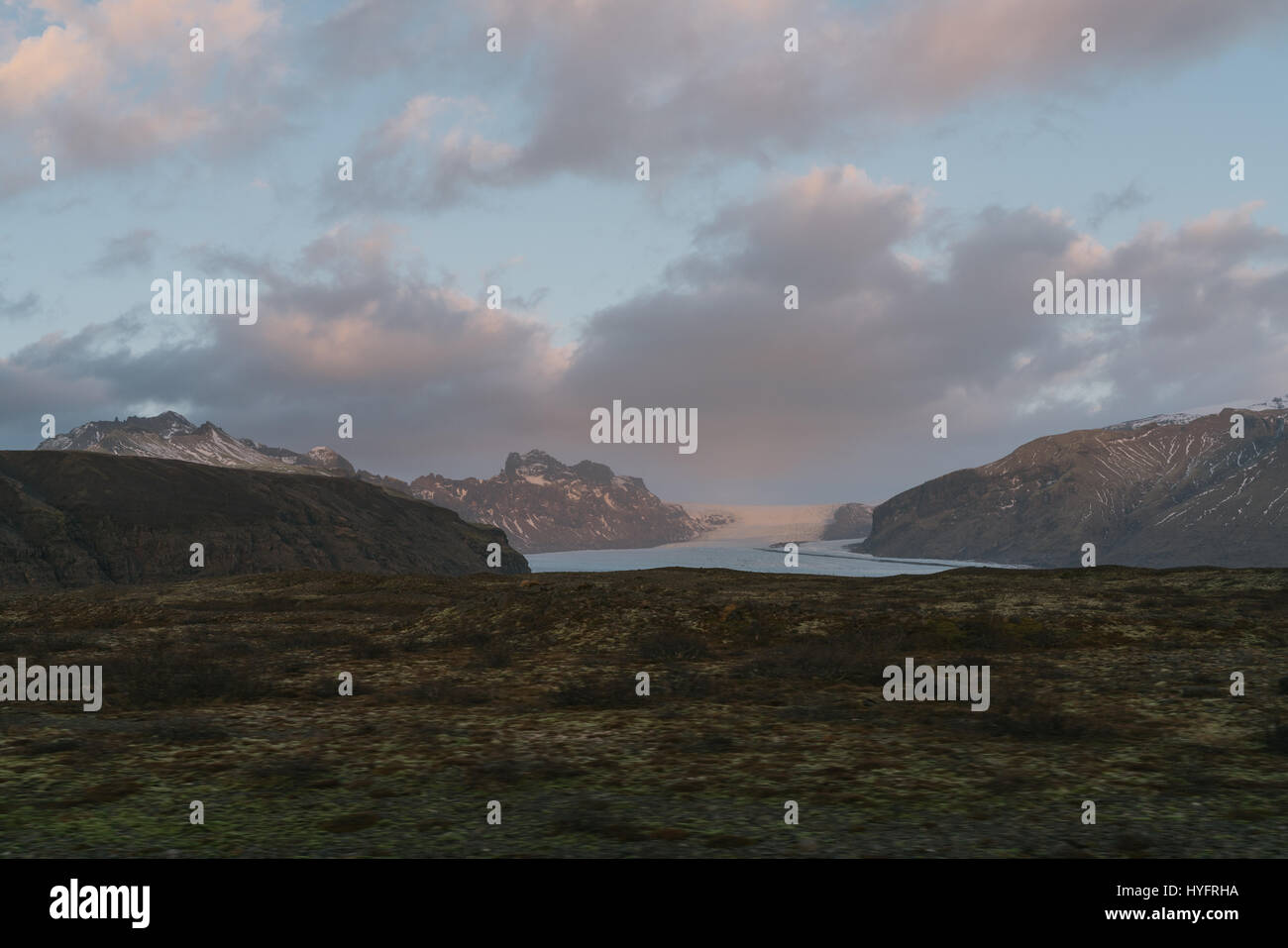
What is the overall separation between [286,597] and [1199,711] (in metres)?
57.0

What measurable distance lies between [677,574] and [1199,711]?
62670 mm

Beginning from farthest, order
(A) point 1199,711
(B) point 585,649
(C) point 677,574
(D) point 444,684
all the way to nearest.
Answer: (C) point 677,574
(B) point 585,649
(D) point 444,684
(A) point 1199,711

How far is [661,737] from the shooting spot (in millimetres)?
19156

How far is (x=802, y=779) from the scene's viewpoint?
15.2m

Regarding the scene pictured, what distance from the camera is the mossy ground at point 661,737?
11953 millimetres

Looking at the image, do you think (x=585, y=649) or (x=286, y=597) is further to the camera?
(x=286, y=597)

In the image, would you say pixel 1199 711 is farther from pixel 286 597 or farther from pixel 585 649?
pixel 286 597

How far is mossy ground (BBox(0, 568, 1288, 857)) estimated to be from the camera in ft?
39.2

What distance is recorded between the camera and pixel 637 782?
15.0 metres

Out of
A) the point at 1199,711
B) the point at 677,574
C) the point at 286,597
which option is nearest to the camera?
the point at 1199,711
